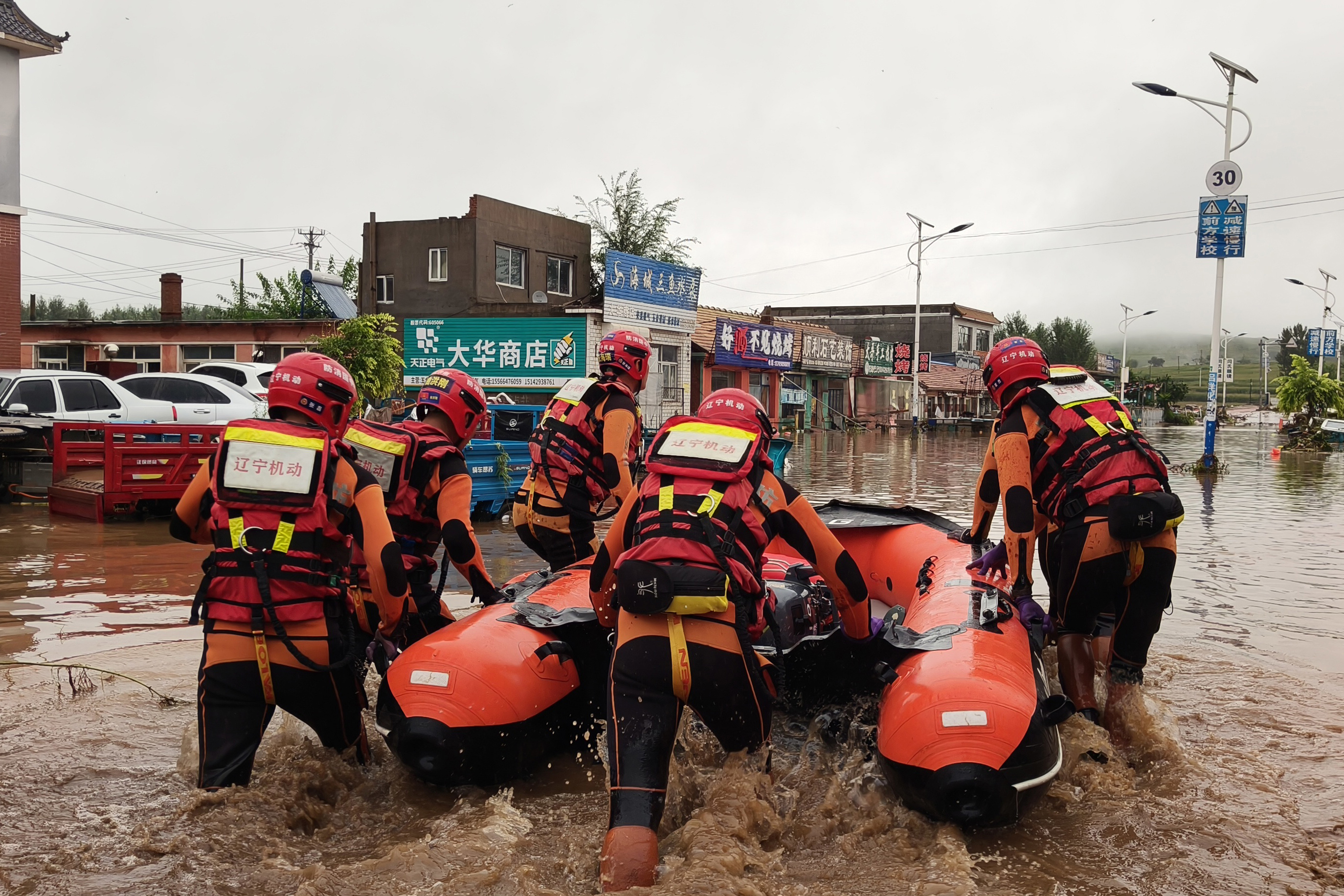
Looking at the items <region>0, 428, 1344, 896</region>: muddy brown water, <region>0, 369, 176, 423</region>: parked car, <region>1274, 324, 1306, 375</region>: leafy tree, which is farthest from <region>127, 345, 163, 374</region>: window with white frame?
<region>1274, 324, 1306, 375</region>: leafy tree

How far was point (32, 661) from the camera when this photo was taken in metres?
5.96

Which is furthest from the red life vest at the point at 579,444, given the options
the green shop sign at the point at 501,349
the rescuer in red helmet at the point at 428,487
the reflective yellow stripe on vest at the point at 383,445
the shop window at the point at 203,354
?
the shop window at the point at 203,354

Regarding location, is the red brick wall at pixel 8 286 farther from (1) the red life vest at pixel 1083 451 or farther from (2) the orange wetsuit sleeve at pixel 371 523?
(1) the red life vest at pixel 1083 451

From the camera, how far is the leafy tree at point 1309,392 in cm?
3275

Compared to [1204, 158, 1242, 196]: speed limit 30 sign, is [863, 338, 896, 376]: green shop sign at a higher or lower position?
lower

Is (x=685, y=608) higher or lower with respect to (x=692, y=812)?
higher

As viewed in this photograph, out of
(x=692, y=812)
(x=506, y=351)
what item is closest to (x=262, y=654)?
(x=692, y=812)

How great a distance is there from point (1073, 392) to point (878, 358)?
44.6 meters

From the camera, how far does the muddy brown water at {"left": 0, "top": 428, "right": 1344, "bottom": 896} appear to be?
3.41 m

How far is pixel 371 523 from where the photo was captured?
366 cm

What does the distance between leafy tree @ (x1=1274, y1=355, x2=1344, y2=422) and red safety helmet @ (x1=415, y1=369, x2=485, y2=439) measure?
34.4 meters

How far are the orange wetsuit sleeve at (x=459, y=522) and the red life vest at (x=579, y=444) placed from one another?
126 cm

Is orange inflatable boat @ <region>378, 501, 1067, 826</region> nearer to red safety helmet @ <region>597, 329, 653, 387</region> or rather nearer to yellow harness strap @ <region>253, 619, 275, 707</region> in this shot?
yellow harness strap @ <region>253, 619, 275, 707</region>

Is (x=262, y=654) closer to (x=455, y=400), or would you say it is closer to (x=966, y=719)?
(x=455, y=400)
